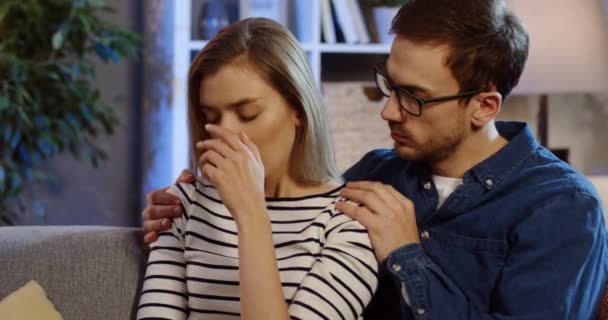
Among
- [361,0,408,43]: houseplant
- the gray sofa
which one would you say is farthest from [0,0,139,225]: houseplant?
the gray sofa

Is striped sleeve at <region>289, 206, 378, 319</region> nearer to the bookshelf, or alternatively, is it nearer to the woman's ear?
the woman's ear

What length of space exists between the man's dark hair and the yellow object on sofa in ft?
2.60

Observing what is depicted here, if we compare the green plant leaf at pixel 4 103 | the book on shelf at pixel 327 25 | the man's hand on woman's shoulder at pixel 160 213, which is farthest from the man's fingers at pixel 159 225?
the book on shelf at pixel 327 25

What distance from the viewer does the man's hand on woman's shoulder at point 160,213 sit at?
4.98 feet

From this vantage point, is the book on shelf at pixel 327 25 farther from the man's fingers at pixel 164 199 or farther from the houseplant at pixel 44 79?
the man's fingers at pixel 164 199

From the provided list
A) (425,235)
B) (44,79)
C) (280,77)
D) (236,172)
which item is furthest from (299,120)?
(44,79)

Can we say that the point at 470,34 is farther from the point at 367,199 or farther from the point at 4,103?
the point at 4,103

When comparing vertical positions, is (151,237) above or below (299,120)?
below

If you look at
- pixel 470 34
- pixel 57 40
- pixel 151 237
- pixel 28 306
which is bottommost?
pixel 28 306

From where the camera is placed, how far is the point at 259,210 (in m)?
1.28

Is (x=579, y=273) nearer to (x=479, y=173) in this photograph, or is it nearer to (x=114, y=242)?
(x=479, y=173)

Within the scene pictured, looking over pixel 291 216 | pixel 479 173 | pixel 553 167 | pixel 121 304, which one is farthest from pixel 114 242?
pixel 553 167

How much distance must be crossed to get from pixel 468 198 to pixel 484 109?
0.55ft

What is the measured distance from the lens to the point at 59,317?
152cm
